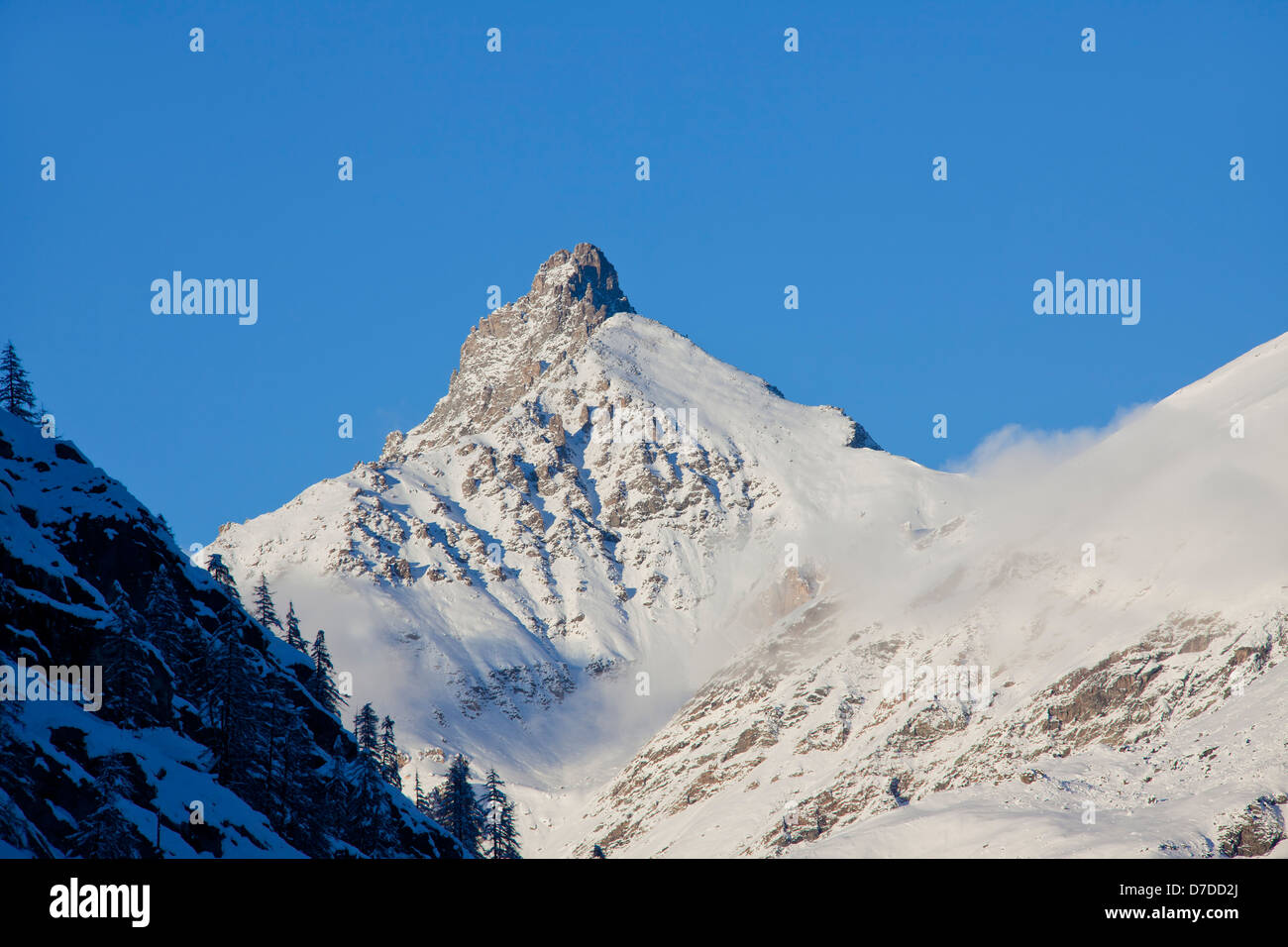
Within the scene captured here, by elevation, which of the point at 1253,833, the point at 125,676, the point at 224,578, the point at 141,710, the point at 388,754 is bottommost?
the point at 1253,833

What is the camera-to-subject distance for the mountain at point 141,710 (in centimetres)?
6150

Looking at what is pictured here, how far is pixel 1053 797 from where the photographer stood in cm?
18688

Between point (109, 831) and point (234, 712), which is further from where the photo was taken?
point (234, 712)

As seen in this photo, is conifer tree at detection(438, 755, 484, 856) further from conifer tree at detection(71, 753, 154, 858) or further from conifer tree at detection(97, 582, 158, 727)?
conifer tree at detection(71, 753, 154, 858)

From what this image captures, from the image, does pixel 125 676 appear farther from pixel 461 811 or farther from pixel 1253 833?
pixel 1253 833

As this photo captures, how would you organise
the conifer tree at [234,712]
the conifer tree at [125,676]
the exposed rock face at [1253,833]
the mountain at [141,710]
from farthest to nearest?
the exposed rock face at [1253,833] < the conifer tree at [234,712] < the conifer tree at [125,676] < the mountain at [141,710]

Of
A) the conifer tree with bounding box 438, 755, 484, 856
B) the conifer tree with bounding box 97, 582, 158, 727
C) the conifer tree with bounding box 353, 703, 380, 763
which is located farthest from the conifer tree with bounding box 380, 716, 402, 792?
the conifer tree with bounding box 97, 582, 158, 727

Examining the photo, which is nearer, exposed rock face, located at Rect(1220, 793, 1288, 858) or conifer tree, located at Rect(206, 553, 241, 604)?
conifer tree, located at Rect(206, 553, 241, 604)

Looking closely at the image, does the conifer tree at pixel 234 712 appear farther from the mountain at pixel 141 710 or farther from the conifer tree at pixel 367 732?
the conifer tree at pixel 367 732

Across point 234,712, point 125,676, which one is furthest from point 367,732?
point 125,676

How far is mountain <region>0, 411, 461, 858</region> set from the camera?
202 feet

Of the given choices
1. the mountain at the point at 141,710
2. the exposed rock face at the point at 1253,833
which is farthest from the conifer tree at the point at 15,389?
the exposed rock face at the point at 1253,833

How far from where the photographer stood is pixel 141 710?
74.8 metres

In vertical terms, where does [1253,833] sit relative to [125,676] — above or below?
below
